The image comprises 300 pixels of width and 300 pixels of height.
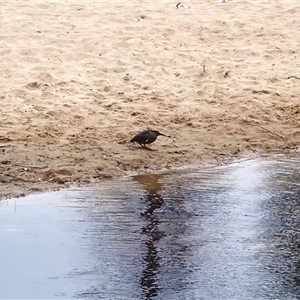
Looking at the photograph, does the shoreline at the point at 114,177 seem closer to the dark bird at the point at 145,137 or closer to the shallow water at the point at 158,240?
the shallow water at the point at 158,240

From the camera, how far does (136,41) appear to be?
9.90 meters

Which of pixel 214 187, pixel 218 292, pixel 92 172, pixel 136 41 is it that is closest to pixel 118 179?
pixel 92 172

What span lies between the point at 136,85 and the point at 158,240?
12.7ft

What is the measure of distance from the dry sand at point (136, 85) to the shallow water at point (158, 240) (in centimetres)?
54

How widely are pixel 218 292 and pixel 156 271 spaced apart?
425mm

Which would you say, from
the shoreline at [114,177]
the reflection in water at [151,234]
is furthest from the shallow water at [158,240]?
the shoreline at [114,177]

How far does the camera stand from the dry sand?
6941 millimetres

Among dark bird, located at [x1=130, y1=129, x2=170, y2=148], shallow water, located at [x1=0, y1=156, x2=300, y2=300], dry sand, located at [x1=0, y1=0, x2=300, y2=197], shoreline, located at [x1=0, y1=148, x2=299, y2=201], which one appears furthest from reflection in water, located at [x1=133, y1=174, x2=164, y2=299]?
dark bird, located at [x1=130, y1=129, x2=170, y2=148]

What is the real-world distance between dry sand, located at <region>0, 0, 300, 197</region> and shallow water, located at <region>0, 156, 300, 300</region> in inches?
21.3

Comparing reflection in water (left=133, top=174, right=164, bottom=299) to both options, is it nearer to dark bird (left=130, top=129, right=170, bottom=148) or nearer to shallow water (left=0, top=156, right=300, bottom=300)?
shallow water (left=0, top=156, right=300, bottom=300)

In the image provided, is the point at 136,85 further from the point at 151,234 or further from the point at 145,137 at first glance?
the point at 151,234

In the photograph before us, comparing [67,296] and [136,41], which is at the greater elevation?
[136,41]

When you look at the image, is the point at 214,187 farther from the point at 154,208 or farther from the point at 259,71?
the point at 259,71

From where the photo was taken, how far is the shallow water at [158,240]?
4391 mm
